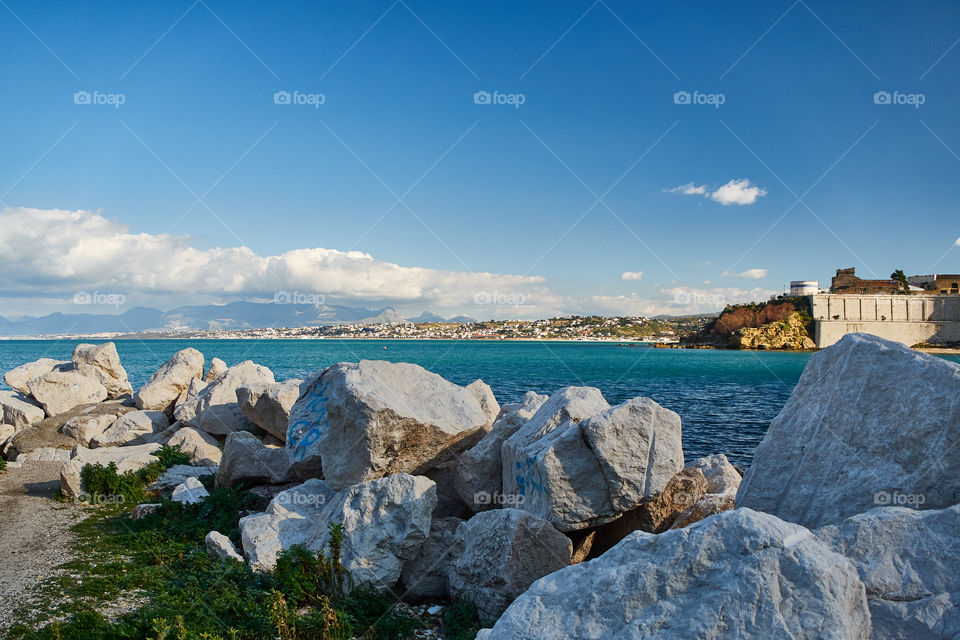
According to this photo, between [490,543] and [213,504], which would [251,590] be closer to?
[490,543]

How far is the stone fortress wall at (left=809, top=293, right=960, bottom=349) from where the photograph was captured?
11238 cm

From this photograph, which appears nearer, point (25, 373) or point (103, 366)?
point (25, 373)

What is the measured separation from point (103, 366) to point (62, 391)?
11.5ft

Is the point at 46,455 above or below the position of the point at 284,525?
below

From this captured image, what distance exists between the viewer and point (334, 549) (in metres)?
8.37

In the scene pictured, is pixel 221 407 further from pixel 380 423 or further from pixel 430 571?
pixel 430 571

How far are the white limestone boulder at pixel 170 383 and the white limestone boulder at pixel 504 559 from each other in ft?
67.3

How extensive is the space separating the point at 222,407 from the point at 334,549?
12.8m

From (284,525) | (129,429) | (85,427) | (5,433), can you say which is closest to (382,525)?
(284,525)

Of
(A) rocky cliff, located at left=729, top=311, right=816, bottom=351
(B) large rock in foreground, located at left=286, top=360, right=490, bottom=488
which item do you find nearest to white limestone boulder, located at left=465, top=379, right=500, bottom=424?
(B) large rock in foreground, located at left=286, top=360, right=490, bottom=488

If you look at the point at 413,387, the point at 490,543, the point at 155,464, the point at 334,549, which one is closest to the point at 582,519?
the point at 490,543

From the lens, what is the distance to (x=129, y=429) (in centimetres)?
2022

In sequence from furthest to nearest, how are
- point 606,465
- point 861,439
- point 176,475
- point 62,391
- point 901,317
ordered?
point 901,317 → point 62,391 → point 176,475 → point 606,465 → point 861,439

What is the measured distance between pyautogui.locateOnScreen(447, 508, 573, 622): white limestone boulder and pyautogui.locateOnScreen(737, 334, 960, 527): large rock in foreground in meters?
2.64
